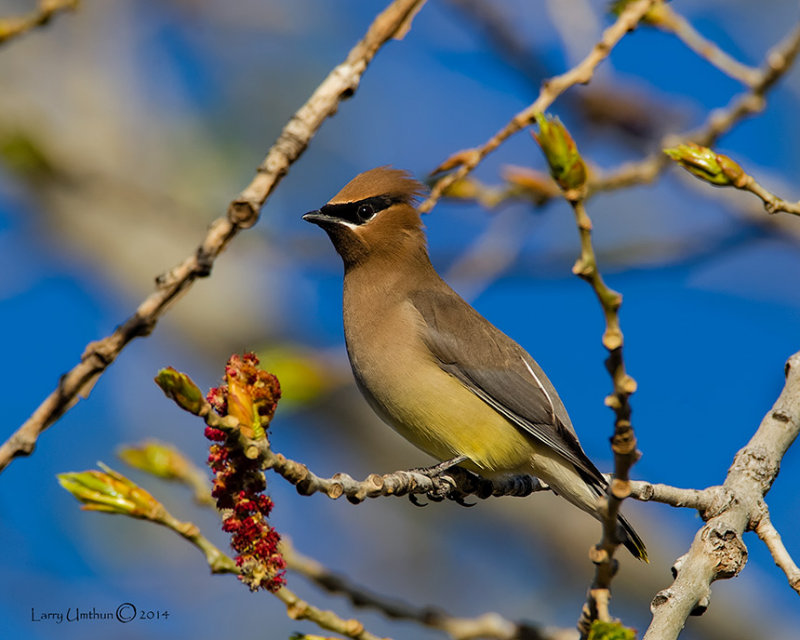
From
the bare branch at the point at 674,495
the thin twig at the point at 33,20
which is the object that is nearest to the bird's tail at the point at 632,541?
the bare branch at the point at 674,495

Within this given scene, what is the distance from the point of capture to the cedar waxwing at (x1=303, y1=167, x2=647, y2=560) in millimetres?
4633

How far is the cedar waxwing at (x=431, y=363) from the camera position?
4633 millimetres

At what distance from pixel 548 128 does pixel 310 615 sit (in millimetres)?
1607

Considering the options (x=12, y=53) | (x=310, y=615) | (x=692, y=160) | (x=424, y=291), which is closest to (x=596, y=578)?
(x=310, y=615)

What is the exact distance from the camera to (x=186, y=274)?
217 cm

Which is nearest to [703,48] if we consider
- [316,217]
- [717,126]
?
[717,126]

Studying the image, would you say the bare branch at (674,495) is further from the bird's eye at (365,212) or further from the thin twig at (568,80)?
the bird's eye at (365,212)

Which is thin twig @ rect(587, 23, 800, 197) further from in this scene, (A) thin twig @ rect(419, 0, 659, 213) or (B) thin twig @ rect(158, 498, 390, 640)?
(B) thin twig @ rect(158, 498, 390, 640)

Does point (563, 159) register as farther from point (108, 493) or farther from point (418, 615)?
point (418, 615)

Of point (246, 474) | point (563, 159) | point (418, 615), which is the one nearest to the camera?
point (563, 159)

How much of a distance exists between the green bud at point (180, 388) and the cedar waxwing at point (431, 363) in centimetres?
262

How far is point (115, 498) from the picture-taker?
259 cm

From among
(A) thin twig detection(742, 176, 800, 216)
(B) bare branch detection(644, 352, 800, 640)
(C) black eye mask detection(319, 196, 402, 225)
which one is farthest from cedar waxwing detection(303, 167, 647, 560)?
(A) thin twig detection(742, 176, 800, 216)

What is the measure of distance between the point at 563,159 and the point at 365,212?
331 cm
